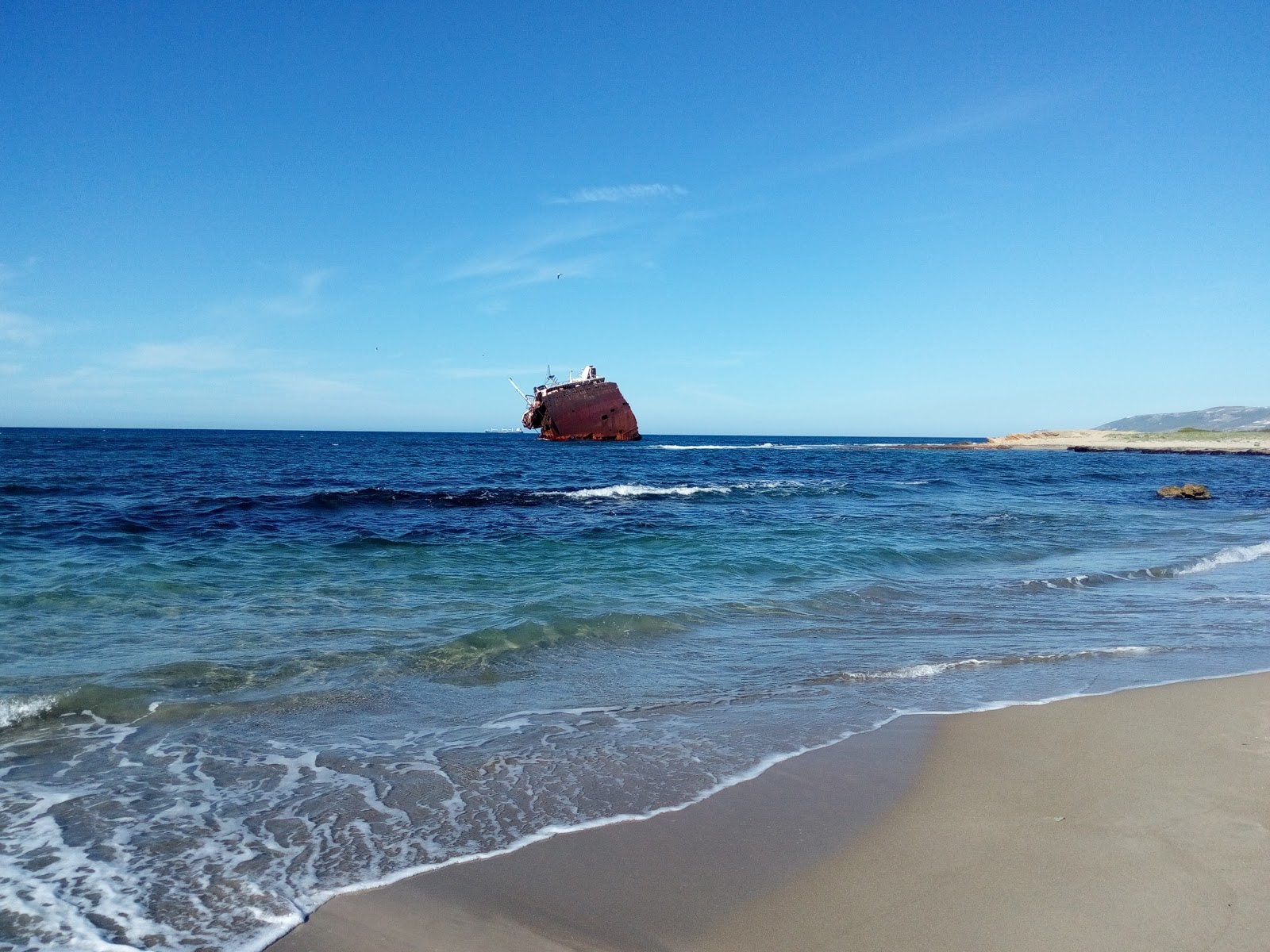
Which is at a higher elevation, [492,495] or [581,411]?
[581,411]

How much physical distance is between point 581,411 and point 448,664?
53.9 metres

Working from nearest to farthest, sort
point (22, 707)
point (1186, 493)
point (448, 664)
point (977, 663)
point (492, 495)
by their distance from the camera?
point (22, 707) → point (448, 664) → point (977, 663) → point (492, 495) → point (1186, 493)

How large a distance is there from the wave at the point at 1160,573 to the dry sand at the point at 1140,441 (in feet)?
168

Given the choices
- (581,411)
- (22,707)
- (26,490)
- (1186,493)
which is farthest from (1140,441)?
(22,707)

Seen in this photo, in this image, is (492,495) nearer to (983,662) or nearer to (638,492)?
(638,492)

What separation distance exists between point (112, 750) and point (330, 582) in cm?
527

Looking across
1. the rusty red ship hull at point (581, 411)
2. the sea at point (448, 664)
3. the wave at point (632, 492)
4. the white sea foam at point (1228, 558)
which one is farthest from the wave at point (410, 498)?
the rusty red ship hull at point (581, 411)

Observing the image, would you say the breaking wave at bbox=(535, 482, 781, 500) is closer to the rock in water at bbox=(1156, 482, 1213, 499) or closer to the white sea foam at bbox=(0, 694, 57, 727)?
the rock in water at bbox=(1156, 482, 1213, 499)

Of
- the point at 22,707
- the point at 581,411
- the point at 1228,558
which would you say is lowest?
the point at 1228,558

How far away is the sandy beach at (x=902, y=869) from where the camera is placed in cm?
263

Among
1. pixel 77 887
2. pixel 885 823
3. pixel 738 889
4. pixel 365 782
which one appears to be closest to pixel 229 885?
pixel 77 887

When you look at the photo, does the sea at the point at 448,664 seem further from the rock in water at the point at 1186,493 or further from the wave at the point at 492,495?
the rock in water at the point at 1186,493

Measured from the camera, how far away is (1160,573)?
11000 millimetres

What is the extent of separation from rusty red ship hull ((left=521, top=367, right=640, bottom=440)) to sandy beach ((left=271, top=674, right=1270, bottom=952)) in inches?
2141
